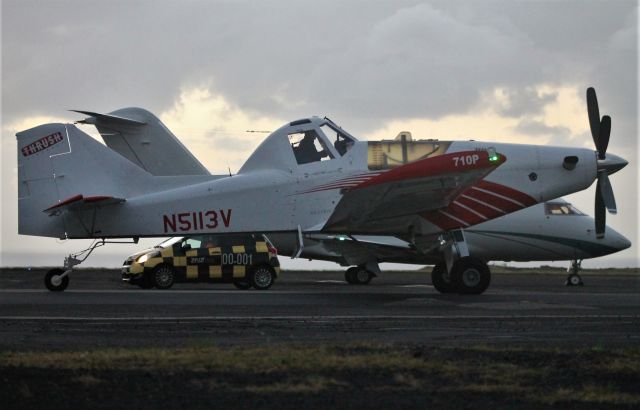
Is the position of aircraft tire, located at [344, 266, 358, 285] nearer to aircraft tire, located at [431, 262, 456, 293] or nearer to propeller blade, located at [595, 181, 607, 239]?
aircraft tire, located at [431, 262, 456, 293]

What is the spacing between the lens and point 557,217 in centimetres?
3512

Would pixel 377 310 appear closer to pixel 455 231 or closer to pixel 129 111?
pixel 455 231

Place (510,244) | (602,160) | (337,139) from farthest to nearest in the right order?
(510,244)
(602,160)
(337,139)

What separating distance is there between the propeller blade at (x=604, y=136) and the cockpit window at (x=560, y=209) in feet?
42.7

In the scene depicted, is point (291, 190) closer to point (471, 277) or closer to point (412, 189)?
point (412, 189)

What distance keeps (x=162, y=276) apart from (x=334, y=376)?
→ 60.7 ft

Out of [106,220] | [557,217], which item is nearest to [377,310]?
[106,220]

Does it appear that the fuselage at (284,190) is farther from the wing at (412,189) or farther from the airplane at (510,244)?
the airplane at (510,244)

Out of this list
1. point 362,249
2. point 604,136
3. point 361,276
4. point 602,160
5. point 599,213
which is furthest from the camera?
point 361,276

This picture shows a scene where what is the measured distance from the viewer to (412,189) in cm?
2003

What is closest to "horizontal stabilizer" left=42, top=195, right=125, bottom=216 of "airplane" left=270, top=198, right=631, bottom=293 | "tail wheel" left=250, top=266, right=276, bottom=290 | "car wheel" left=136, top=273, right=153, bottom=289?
"car wheel" left=136, top=273, right=153, bottom=289

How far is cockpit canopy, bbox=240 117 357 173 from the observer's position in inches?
850

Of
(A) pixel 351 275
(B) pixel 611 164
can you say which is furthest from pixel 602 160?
(A) pixel 351 275

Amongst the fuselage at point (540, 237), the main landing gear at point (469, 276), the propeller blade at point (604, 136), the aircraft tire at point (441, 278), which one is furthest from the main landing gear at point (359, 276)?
the propeller blade at point (604, 136)
